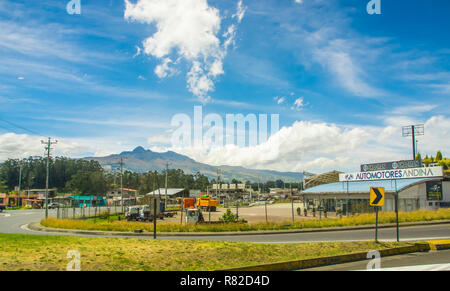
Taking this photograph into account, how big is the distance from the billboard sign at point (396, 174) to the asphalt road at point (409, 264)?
36285mm

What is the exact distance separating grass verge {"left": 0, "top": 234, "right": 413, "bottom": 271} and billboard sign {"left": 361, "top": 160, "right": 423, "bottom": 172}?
43.5m

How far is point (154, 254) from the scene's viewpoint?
38.7 feet

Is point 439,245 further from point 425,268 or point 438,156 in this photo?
point 438,156

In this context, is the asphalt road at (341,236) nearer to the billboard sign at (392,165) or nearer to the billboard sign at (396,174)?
the billboard sign at (396,174)

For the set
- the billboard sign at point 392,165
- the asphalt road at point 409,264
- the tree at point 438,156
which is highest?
the tree at point 438,156

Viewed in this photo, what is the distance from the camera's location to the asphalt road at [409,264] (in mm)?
11312

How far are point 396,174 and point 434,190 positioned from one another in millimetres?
6224

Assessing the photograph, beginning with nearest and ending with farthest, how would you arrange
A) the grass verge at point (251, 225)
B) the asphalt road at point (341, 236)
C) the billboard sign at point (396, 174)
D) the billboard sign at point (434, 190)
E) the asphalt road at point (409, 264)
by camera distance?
1. the asphalt road at point (409, 264)
2. the asphalt road at point (341, 236)
3. the grass verge at point (251, 225)
4. the billboard sign at point (434, 190)
5. the billboard sign at point (396, 174)

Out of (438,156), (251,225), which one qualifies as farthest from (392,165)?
(438,156)

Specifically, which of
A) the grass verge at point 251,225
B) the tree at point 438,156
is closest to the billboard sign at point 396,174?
the grass verge at point 251,225

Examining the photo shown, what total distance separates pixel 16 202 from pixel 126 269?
104m

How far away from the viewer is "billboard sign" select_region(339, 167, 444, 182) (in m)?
45.6

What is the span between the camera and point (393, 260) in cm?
1301
